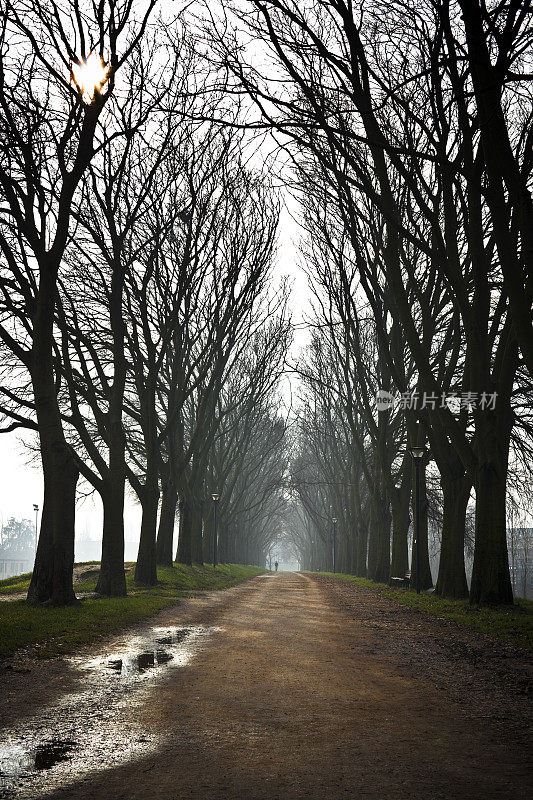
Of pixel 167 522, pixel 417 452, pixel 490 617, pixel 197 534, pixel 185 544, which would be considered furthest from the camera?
pixel 197 534

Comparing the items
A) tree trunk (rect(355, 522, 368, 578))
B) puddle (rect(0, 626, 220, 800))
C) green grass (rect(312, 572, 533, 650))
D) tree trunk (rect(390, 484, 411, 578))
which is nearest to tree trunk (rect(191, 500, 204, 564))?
tree trunk (rect(355, 522, 368, 578))

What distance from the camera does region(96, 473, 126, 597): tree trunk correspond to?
53.4 ft

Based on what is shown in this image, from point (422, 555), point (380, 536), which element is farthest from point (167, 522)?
point (422, 555)

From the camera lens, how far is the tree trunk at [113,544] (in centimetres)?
1627

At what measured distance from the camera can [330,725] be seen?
5266 mm

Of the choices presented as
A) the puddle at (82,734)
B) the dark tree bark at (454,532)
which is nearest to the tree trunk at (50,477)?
the puddle at (82,734)

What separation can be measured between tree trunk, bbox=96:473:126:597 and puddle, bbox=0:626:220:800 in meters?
8.62

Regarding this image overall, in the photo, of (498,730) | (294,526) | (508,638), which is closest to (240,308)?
(508,638)

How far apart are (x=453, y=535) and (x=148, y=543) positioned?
8892 mm

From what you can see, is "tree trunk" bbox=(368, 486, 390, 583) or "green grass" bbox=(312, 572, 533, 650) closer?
"green grass" bbox=(312, 572, 533, 650)

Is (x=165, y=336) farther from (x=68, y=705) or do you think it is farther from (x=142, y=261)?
(x=68, y=705)

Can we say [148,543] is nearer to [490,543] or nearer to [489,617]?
[490,543]

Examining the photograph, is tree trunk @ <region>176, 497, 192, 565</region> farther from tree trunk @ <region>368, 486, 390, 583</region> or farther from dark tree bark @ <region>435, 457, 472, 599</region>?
dark tree bark @ <region>435, 457, 472, 599</region>

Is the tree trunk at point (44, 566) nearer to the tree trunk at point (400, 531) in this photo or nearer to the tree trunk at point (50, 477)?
the tree trunk at point (50, 477)
